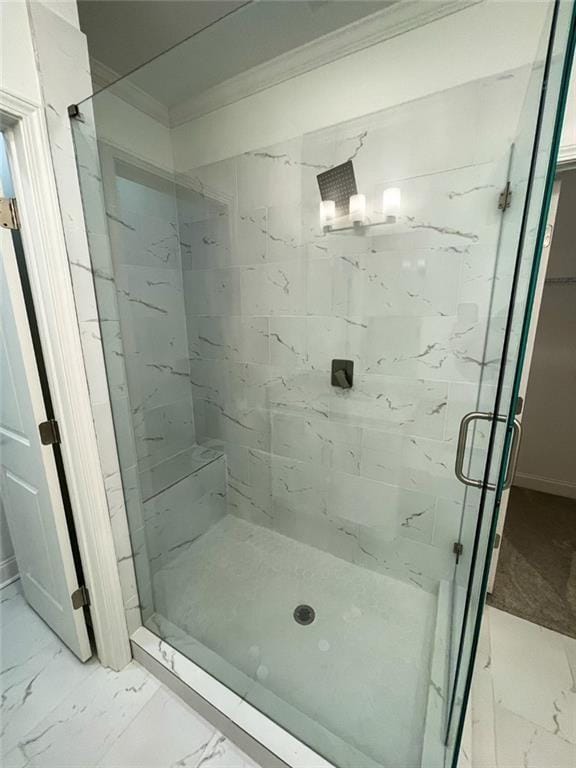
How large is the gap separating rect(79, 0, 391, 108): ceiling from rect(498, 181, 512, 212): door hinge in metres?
0.84

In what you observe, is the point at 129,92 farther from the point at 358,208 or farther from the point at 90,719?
the point at 90,719

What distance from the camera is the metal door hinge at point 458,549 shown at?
1331mm

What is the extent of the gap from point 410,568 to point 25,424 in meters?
1.84

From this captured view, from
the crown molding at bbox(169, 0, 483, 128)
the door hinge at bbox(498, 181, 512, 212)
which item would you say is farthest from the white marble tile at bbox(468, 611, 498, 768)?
the crown molding at bbox(169, 0, 483, 128)

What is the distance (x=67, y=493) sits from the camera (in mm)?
1179

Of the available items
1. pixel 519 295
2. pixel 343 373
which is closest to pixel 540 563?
pixel 343 373

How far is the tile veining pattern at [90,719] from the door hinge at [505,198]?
2.06 metres

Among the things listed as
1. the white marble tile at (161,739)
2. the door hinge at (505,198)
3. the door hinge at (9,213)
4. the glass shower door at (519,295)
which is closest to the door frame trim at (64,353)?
the door hinge at (9,213)

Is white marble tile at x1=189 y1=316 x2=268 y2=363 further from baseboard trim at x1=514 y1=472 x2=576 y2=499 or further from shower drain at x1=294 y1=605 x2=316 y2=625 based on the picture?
baseboard trim at x1=514 y1=472 x2=576 y2=499

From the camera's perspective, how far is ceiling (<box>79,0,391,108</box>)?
3.90ft

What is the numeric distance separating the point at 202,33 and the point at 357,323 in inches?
51.1

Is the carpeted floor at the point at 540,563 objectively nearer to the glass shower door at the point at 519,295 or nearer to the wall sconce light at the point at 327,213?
the glass shower door at the point at 519,295

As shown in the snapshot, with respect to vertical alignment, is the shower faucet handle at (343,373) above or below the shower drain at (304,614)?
above

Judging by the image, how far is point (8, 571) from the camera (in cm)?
172
